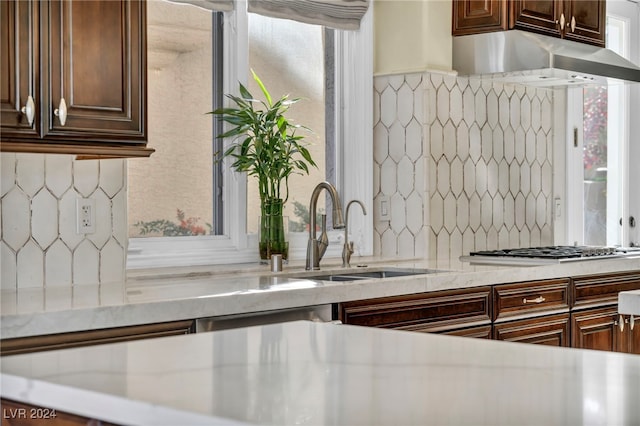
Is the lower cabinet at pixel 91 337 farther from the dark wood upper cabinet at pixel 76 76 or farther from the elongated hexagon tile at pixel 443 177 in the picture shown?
the elongated hexagon tile at pixel 443 177

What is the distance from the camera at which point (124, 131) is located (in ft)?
9.26

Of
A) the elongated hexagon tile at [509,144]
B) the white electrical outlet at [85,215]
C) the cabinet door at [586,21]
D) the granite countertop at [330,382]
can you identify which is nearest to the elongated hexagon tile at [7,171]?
the white electrical outlet at [85,215]

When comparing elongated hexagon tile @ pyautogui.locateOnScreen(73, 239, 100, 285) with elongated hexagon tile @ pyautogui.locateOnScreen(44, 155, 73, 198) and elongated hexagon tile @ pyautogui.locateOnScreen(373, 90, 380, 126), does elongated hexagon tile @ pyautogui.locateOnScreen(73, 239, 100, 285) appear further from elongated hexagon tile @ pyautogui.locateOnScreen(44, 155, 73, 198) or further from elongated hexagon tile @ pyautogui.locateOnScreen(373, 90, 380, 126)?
elongated hexagon tile @ pyautogui.locateOnScreen(373, 90, 380, 126)

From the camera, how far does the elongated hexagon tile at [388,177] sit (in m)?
4.44

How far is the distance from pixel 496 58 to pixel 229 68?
1253 mm

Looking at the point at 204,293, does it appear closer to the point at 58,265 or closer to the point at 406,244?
the point at 58,265

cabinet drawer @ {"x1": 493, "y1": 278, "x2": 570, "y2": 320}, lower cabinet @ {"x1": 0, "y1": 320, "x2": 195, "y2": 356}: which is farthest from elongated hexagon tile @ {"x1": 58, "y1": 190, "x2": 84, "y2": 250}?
cabinet drawer @ {"x1": 493, "y1": 278, "x2": 570, "y2": 320}

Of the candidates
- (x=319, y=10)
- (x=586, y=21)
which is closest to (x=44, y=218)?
(x=319, y=10)

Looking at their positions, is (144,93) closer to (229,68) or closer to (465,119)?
(229,68)

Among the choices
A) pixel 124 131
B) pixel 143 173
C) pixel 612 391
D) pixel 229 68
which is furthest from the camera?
pixel 229 68

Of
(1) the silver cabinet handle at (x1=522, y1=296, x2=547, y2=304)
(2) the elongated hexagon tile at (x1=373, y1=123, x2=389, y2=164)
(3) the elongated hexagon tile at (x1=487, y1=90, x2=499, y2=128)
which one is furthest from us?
(3) the elongated hexagon tile at (x1=487, y1=90, x2=499, y2=128)

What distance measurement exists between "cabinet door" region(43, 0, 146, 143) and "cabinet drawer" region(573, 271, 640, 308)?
212cm

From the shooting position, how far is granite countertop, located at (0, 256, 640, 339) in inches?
95.0

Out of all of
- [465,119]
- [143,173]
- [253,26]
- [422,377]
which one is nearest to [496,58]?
[465,119]
